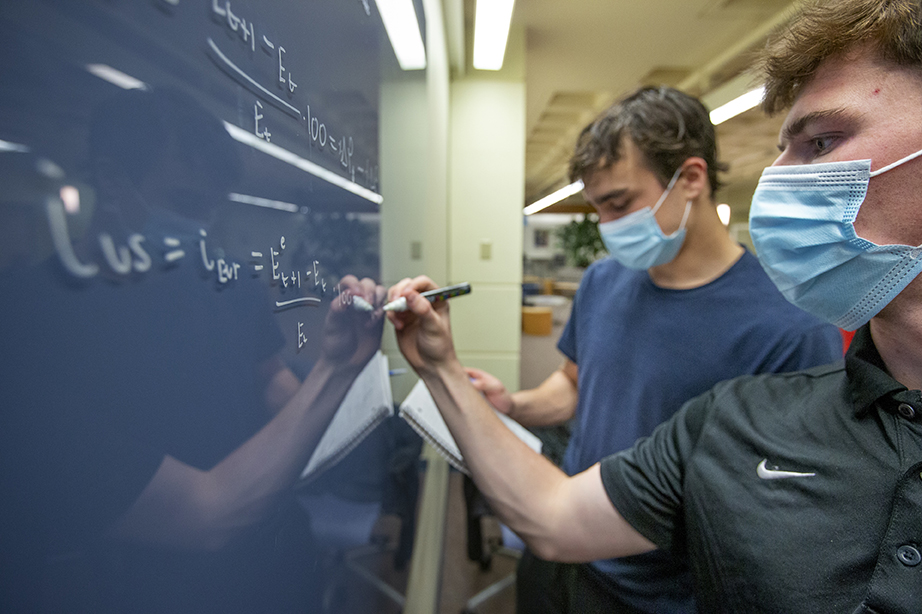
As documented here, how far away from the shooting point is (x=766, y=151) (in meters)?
7.46

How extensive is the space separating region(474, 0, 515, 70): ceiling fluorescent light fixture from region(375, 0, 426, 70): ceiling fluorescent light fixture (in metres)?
0.92

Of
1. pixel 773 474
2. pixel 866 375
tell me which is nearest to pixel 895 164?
pixel 866 375

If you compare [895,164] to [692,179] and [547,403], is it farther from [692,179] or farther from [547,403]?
[547,403]

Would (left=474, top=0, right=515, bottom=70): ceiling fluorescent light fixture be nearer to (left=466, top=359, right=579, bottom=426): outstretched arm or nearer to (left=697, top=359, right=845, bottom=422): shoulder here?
(left=466, top=359, right=579, bottom=426): outstretched arm

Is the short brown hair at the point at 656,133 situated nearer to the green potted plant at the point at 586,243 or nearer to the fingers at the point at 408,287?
the fingers at the point at 408,287

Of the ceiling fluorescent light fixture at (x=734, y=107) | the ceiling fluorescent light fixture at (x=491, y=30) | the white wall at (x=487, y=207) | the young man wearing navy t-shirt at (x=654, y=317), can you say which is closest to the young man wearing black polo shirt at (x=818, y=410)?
the young man wearing navy t-shirt at (x=654, y=317)

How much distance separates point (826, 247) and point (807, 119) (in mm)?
191

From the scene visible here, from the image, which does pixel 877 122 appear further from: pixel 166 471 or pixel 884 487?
pixel 166 471

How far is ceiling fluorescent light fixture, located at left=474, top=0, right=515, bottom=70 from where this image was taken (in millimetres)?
1848

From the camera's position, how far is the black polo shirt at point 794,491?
21.8 inches

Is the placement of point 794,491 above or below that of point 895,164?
below

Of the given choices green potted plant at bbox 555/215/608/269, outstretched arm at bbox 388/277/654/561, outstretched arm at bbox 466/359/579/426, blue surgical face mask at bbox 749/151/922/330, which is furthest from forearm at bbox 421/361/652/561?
green potted plant at bbox 555/215/608/269

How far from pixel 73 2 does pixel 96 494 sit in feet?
0.65

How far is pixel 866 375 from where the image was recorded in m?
0.61
